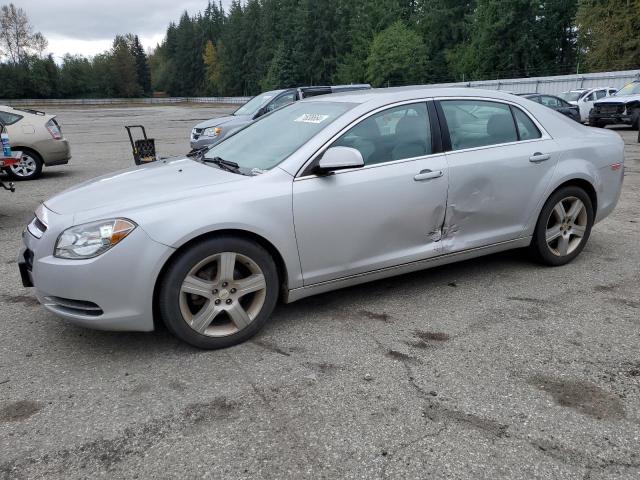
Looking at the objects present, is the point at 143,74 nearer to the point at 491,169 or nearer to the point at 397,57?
the point at 397,57

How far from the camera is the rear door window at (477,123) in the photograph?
428 centimetres

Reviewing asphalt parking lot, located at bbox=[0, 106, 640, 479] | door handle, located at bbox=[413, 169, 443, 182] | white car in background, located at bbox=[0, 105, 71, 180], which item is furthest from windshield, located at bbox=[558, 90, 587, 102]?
door handle, located at bbox=[413, 169, 443, 182]

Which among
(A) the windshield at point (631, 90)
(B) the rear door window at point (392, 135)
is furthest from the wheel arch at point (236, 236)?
(A) the windshield at point (631, 90)

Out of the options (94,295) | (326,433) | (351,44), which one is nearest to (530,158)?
(326,433)

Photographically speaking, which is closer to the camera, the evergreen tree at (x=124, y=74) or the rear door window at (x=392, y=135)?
the rear door window at (x=392, y=135)

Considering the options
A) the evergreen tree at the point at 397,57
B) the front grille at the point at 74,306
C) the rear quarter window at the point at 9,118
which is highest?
the evergreen tree at the point at 397,57

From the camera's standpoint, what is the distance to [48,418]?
2.77 m

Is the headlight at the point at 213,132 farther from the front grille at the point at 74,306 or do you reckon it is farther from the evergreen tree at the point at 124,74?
the evergreen tree at the point at 124,74

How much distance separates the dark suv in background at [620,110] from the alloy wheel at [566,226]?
1726cm

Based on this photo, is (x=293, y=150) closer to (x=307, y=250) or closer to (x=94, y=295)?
(x=307, y=250)

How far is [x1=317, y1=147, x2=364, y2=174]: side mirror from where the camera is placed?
11.7ft

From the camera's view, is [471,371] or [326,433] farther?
[471,371]

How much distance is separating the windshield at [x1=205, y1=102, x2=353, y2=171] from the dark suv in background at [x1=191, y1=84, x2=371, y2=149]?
760cm

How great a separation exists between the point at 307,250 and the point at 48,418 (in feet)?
5.72
